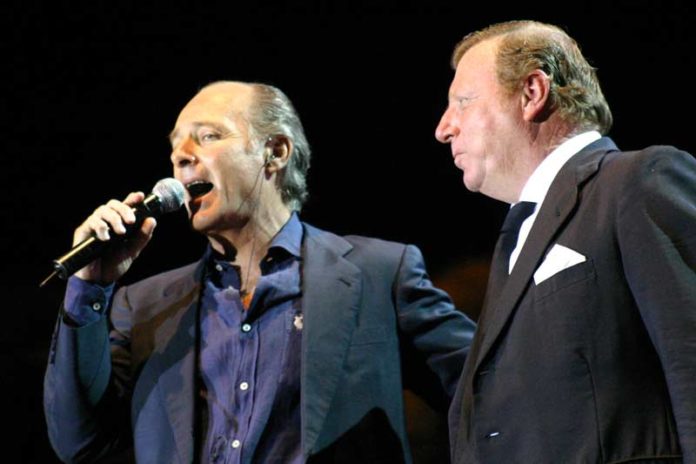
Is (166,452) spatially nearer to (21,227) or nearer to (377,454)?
(377,454)

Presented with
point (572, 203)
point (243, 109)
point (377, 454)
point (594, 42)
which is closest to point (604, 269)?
point (572, 203)

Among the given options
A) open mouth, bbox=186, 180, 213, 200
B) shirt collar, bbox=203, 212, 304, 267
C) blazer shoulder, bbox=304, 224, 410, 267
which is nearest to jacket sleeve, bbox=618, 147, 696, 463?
blazer shoulder, bbox=304, 224, 410, 267

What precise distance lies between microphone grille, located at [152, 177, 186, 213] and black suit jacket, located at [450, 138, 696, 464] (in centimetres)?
100

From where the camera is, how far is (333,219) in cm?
316

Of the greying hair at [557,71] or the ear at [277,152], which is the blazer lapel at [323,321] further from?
the greying hair at [557,71]

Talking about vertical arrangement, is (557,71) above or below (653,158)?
above

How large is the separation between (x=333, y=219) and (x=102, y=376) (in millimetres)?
1210

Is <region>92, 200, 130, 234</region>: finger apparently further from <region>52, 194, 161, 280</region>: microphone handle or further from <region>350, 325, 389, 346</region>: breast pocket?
<region>350, 325, 389, 346</region>: breast pocket

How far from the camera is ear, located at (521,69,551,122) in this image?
71.6 inches

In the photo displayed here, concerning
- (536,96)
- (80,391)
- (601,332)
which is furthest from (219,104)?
(601,332)

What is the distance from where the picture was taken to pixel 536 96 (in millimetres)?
1833

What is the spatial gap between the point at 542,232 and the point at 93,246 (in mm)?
1084

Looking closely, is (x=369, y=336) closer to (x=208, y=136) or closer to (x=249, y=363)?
(x=249, y=363)

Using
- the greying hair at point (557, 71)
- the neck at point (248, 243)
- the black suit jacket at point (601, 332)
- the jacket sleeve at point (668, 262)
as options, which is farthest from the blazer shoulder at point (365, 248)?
the jacket sleeve at point (668, 262)
